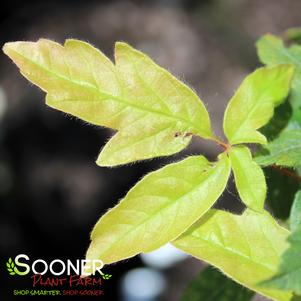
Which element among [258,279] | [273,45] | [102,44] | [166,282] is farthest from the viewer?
[102,44]

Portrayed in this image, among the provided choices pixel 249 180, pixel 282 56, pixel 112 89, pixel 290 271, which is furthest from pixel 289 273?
pixel 282 56

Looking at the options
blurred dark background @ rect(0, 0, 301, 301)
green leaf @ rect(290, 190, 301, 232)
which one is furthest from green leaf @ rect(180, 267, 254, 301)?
blurred dark background @ rect(0, 0, 301, 301)

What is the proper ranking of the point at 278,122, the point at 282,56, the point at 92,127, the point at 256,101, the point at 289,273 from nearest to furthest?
1. the point at 289,273
2. the point at 256,101
3. the point at 278,122
4. the point at 282,56
5. the point at 92,127

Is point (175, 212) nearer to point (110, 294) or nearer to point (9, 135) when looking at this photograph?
point (110, 294)

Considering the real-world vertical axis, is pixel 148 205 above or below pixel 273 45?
below

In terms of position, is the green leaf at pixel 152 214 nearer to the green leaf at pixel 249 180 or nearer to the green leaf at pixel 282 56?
the green leaf at pixel 249 180

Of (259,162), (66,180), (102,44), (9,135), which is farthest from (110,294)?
(259,162)

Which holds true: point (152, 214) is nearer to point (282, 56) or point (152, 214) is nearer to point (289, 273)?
point (289, 273)
